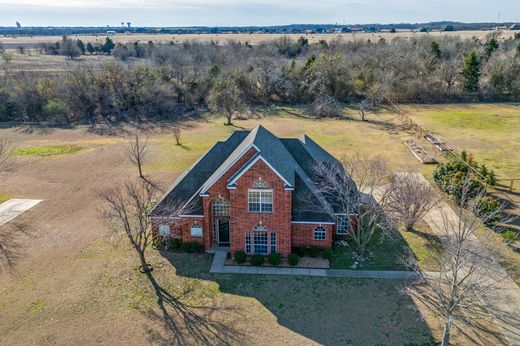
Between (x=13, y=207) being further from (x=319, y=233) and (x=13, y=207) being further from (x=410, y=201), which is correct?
(x=410, y=201)

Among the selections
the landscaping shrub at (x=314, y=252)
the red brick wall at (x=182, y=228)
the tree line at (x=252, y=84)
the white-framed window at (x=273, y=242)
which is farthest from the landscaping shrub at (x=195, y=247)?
the tree line at (x=252, y=84)

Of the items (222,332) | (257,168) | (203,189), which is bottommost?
(222,332)

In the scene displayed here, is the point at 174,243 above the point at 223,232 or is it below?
below

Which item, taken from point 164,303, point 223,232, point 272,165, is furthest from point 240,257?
point 272,165

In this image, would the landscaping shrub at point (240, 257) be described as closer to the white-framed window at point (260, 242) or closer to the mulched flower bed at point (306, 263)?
the mulched flower bed at point (306, 263)

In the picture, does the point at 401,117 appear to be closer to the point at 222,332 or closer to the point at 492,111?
the point at 492,111

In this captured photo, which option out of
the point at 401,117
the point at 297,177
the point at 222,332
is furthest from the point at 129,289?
the point at 401,117

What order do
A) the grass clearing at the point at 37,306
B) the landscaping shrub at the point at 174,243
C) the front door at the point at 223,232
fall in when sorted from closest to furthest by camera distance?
the grass clearing at the point at 37,306, the landscaping shrub at the point at 174,243, the front door at the point at 223,232
